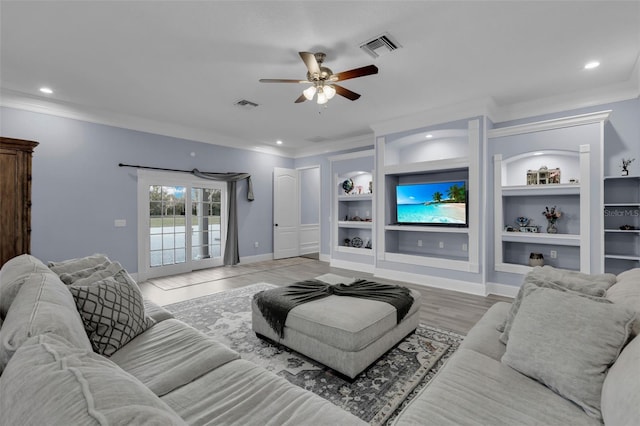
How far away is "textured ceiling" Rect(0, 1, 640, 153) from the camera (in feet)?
7.95

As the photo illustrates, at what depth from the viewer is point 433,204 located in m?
4.95

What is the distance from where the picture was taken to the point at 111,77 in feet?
11.7

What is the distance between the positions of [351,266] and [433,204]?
2.15 m

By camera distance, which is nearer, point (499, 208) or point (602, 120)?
point (602, 120)

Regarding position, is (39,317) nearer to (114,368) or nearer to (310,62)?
(114,368)

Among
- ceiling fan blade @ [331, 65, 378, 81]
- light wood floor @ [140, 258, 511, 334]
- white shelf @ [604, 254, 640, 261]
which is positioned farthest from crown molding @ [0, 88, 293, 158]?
white shelf @ [604, 254, 640, 261]

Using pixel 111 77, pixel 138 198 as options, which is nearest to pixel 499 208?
pixel 111 77

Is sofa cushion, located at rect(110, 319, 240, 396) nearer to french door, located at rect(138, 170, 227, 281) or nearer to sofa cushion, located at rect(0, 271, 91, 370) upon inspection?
sofa cushion, located at rect(0, 271, 91, 370)

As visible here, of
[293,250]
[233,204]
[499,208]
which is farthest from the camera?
[293,250]

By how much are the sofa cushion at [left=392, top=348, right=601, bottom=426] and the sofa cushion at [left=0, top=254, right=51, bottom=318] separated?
1.93 m

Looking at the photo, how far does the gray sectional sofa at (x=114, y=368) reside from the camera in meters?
0.63

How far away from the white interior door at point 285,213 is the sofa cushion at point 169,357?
5.48m

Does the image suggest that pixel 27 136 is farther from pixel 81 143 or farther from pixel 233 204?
pixel 233 204

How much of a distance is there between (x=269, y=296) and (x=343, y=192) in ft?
13.8
